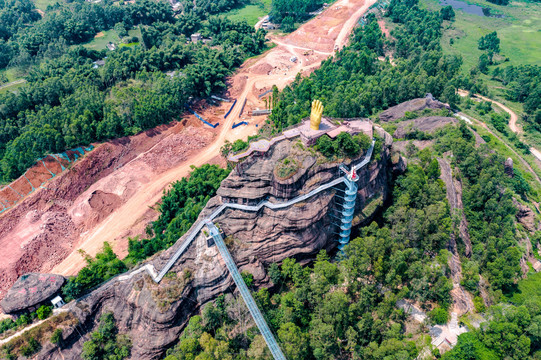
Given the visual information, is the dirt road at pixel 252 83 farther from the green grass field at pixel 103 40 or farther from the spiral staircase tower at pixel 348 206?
the green grass field at pixel 103 40

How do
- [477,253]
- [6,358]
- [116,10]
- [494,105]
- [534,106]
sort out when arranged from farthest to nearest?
[116,10] < [494,105] < [534,106] < [477,253] < [6,358]

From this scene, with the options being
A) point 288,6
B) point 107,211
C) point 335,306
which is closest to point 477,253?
point 335,306

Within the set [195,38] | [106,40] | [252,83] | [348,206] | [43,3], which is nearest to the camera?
A: [348,206]

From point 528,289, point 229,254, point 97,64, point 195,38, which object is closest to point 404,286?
point 229,254

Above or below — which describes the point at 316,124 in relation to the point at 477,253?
above

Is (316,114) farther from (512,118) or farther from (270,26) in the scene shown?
(270,26)

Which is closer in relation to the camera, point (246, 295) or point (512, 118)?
point (246, 295)

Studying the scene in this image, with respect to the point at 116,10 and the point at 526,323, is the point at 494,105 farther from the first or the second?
the point at 116,10
